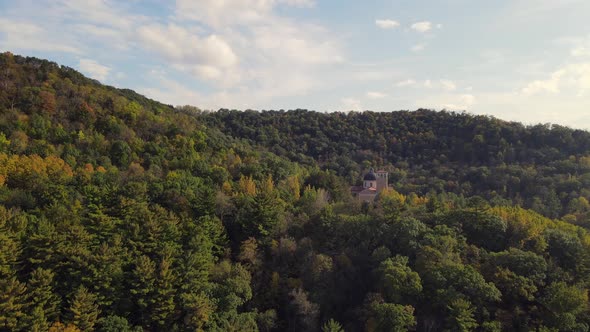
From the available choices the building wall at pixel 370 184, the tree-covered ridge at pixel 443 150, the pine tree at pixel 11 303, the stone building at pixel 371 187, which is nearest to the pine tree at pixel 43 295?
the pine tree at pixel 11 303

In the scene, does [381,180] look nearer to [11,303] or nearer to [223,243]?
[223,243]

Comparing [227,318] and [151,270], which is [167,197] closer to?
[151,270]

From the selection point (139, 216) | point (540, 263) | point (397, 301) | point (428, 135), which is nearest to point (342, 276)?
point (397, 301)

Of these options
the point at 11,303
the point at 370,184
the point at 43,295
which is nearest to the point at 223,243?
the point at 43,295

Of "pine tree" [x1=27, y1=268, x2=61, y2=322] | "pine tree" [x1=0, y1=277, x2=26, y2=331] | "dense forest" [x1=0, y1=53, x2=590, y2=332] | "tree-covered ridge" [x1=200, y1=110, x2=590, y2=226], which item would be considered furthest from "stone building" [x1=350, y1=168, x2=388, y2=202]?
"pine tree" [x1=0, y1=277, x2=26, y2=331]

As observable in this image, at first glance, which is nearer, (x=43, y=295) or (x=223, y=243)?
(x=43, y=295)
